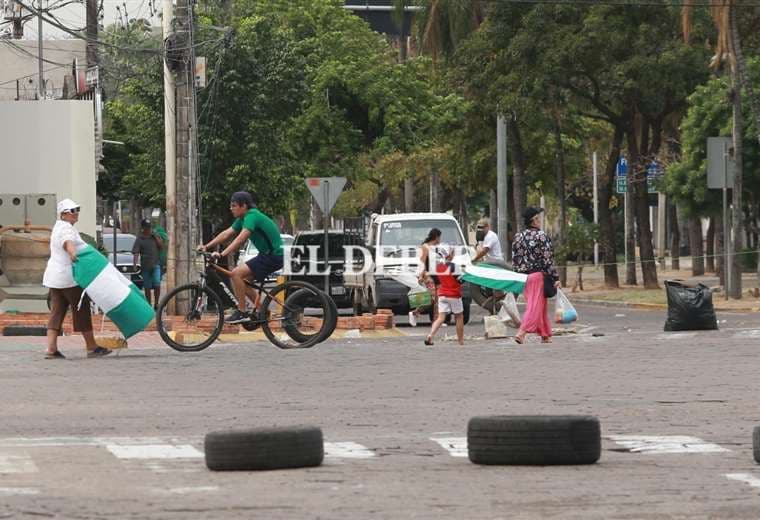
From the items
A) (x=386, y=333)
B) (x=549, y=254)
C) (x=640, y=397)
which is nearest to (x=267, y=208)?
(x=386, y=333)

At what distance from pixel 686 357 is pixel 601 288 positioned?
30580mm

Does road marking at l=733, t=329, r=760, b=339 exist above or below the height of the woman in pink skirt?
below

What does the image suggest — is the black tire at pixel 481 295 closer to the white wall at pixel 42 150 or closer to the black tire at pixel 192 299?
the white wall at pixel 42 150

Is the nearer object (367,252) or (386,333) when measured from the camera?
(386,333)

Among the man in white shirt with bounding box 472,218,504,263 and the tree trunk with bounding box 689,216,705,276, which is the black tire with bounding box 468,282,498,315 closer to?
the man in white shirt with bounding box 472,218,504,263

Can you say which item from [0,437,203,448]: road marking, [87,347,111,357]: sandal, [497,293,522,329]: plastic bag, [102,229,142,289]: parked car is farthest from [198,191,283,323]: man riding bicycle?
[102,229,142,289]: parked car

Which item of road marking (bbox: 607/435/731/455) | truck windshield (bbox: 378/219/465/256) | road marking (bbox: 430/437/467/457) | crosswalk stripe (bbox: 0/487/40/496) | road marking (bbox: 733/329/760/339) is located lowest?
road marking (bbox: 607/435/731/455)

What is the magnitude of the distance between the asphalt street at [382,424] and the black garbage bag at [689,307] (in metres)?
1.55

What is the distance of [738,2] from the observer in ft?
135

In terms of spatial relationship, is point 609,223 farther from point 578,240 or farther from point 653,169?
point 653,169

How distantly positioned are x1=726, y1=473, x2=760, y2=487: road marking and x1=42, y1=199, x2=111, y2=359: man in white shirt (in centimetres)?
1150

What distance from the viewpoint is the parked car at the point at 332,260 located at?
37.8 meters

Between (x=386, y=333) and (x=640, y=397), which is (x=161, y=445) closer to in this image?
(x=640, y=397)

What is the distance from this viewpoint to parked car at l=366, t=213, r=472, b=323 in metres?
33.8
